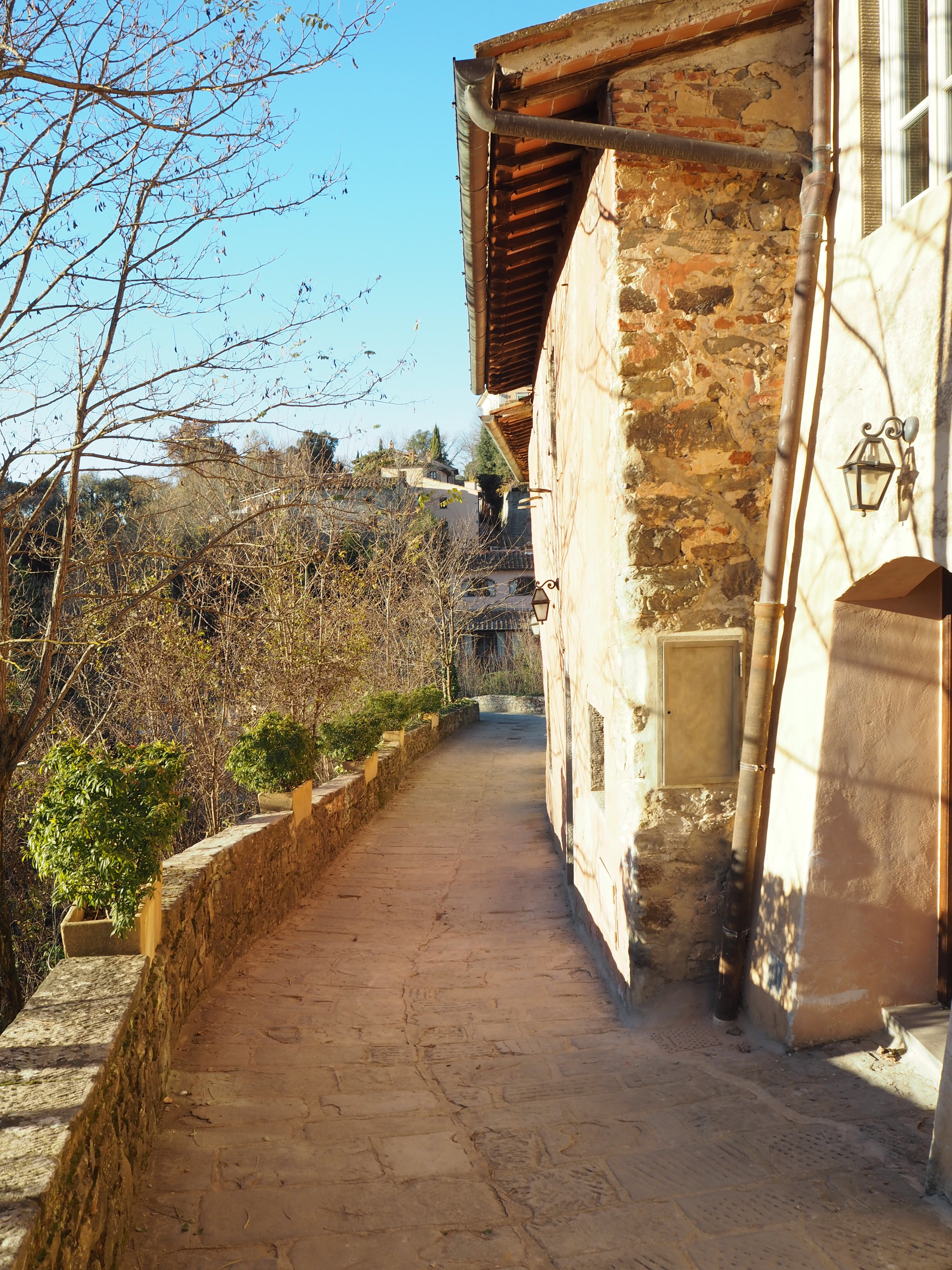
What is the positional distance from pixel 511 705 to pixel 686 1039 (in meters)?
23.0

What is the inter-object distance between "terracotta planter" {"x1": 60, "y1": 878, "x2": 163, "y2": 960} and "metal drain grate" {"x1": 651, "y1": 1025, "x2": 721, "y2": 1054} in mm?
2353

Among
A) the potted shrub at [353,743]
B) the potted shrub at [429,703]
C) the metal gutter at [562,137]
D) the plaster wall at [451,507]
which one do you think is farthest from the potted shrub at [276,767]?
the plaster wall at [451,507]

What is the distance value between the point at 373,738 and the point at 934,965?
24.9 ft

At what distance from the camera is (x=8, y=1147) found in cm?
212

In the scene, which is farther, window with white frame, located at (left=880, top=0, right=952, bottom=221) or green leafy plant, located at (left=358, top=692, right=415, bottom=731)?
green leafy plant, located at (left=358, top=692, right=415, bottom=731)

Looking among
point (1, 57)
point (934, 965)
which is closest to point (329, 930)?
point (934, 965)

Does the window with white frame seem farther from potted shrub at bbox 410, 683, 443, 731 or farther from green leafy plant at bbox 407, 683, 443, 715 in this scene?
potted shrub at bbox 410, 683, 443, 731

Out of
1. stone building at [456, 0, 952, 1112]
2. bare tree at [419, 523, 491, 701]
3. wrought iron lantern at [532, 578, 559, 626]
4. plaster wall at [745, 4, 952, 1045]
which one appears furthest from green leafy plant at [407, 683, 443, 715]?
plaster wall at [745, 4, 952, 1045]

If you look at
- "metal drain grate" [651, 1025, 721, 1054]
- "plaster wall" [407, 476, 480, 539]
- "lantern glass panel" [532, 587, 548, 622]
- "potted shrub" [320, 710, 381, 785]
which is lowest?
"metal drain grate" [651, 1025, 721, 1054]

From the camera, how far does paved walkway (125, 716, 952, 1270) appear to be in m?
2.62

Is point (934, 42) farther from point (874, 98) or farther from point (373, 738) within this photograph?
point (373, 738)

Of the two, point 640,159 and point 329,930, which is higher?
point 640,159

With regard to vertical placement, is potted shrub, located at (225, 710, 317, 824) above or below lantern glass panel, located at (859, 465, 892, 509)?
below

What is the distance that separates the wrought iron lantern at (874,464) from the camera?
10.2 feet
